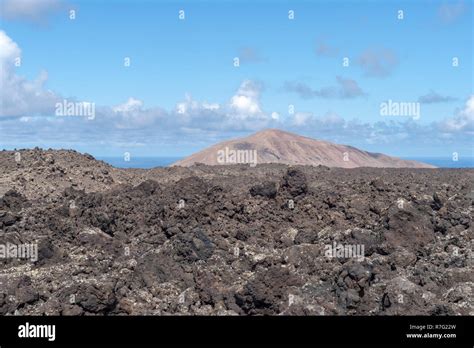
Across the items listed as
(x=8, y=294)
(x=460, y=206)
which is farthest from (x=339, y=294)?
(x=460, y=206)

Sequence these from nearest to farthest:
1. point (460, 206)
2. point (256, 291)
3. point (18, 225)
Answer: point (256, 291) < point (18, 225) < point (460, 206)

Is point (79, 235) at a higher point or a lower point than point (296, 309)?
higher

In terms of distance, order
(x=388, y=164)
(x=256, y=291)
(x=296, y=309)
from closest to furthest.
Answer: (x=296, y=309)
(x=256, y=291)
(x=388, y=164)

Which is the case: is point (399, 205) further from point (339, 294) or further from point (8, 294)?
point (8, 294)

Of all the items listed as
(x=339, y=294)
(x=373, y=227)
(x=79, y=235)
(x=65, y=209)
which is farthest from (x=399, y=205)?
(x=65, y=209)
